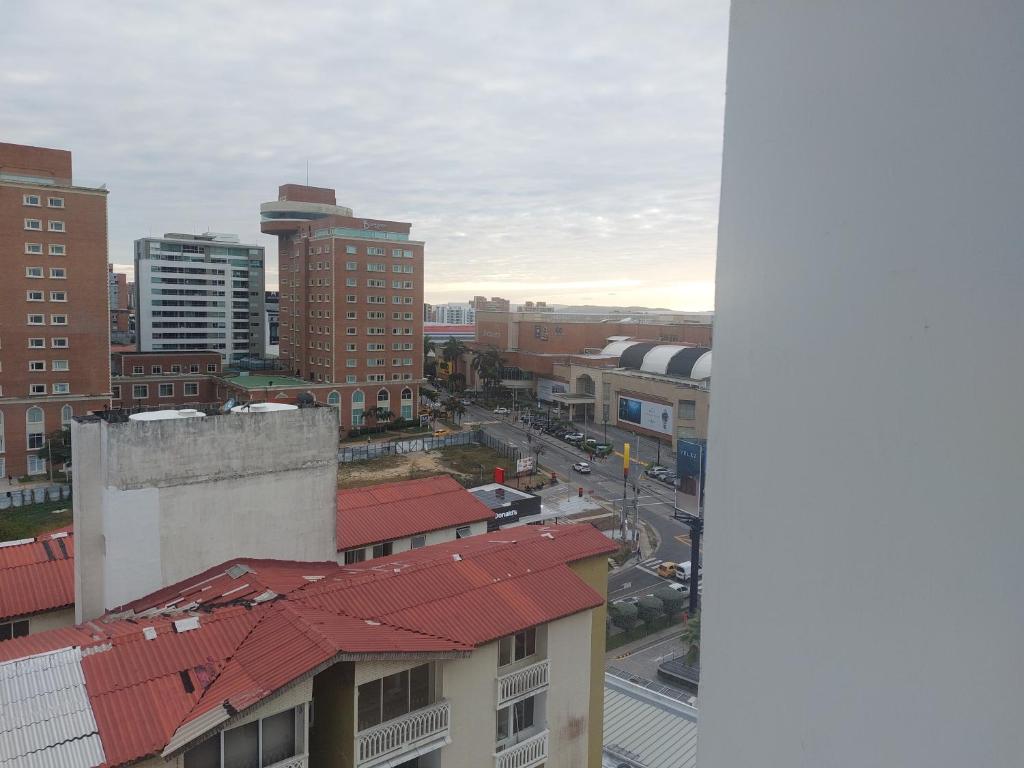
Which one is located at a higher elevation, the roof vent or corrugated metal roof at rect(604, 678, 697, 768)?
the roof vent

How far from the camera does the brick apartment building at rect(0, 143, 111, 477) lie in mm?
28984

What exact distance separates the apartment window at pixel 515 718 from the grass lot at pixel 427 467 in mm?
20973

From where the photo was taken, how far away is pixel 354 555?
10195 mm

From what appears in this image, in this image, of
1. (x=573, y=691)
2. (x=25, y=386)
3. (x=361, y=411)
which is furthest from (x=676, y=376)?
(x=573, y=691)

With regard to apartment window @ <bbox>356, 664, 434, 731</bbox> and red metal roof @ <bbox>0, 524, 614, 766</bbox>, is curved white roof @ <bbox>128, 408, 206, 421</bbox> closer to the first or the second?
red metal roof @ <bbox>0, 524, 614, 766</bbox>

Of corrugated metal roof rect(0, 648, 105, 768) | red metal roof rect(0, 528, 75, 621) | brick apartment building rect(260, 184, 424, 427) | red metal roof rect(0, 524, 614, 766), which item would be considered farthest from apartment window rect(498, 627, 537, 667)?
brick apartment building rect(260, 184, 424, 427)

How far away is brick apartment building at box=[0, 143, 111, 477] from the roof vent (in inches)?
1133

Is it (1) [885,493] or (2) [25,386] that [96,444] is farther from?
(2) [25,386]

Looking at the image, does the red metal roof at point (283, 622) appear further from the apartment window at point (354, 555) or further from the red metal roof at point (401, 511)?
the red metal roof at point (401, 511)

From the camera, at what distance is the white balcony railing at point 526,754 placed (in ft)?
23.0

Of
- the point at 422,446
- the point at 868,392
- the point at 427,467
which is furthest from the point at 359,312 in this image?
the point at 868,392

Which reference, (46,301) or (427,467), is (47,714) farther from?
(46,301)

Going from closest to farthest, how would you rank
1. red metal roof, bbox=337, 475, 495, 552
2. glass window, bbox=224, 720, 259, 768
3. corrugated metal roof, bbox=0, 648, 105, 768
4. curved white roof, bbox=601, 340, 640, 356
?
corrugated metal roof, bbox=0, 648, 105, 768
glass window, bbox=224, 720, 259, 768
red metal roof, bbox=337, 475, 495, 552
curved white roof, bbox=601, 340, 640, 356

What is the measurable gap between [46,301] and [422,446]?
1689cm
